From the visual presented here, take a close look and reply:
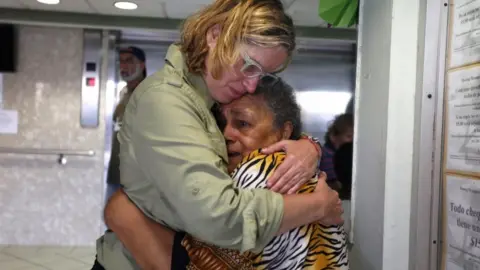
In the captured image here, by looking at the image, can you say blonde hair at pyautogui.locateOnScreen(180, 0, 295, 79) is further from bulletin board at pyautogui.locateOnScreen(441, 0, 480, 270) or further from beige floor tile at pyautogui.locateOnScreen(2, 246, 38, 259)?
beige floor tile at pyautogui.locateOnScreen(2, 246, 38, 259)

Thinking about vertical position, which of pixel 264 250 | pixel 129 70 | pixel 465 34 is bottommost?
pixel 264 250

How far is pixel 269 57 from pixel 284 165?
23 cm

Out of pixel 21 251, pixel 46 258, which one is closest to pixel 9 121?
pixel 21 251

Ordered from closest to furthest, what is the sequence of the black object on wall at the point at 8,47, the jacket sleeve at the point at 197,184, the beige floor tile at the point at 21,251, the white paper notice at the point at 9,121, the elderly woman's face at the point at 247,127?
the jacket sleeve at the point at 197,184, the elderly woman's face at the point at 247,127, the beige floor tile at the point at 21,251, the black object on wall at the point at 8,47, the white paper notice at the point at 9,121

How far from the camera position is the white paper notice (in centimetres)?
339

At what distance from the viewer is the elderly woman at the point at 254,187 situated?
3.01 ft

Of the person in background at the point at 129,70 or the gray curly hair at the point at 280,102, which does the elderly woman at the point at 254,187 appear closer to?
the gray curly hair at the point at 280,102

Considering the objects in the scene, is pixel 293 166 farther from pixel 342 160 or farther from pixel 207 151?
pixel 342 160

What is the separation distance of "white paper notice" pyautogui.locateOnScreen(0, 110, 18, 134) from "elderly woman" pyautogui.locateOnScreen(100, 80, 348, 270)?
9.25 ft

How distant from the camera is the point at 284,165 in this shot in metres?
0.92

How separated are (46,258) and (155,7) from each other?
1.87 metres

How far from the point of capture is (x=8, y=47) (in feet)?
10.8

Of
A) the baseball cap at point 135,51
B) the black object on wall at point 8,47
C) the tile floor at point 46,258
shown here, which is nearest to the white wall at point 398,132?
the tile floor at point 46,258

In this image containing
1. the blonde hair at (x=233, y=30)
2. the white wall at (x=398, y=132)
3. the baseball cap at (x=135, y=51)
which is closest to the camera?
the blonde hair at (x=233, y=30)
